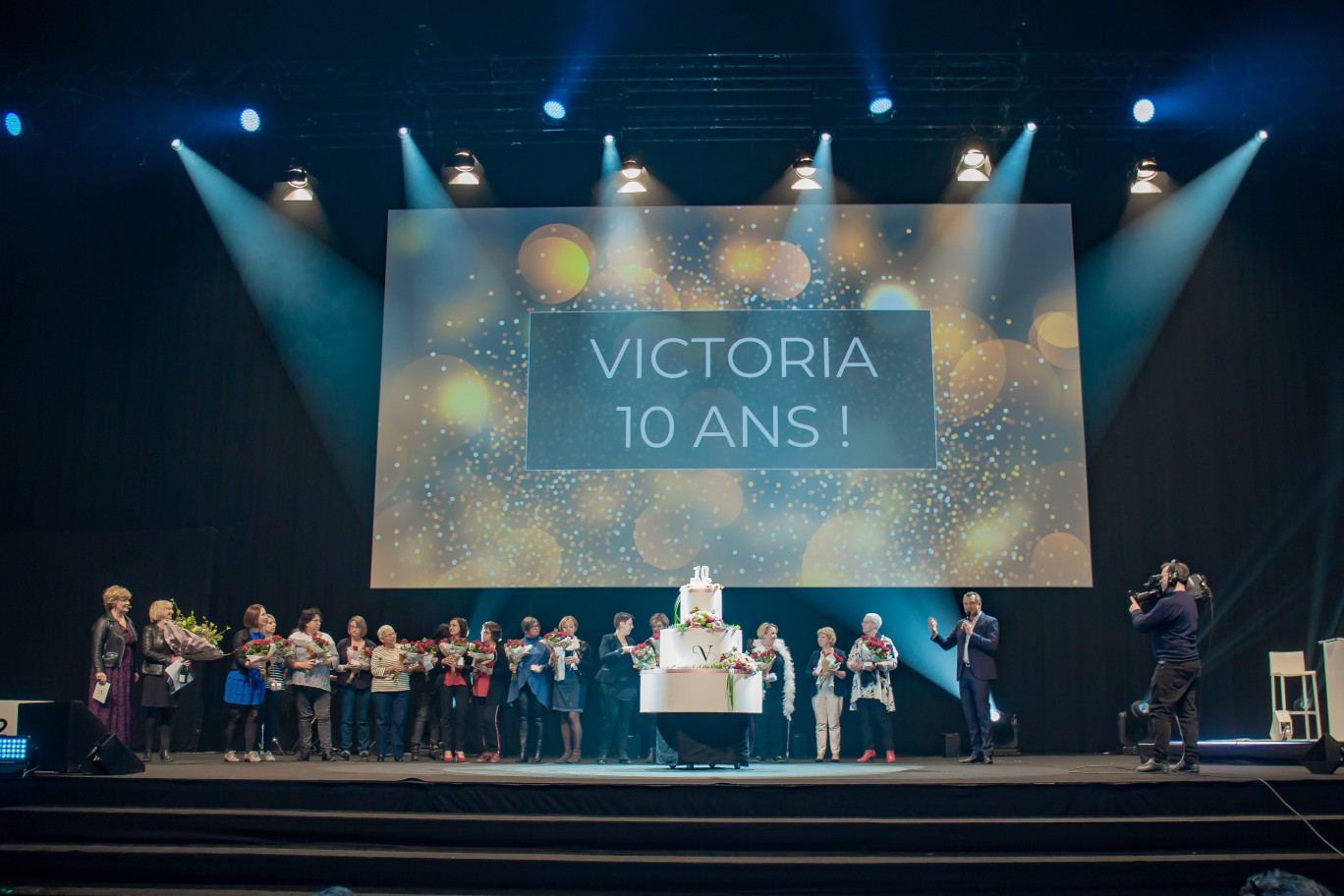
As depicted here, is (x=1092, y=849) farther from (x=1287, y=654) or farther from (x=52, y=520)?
(x=52, y=520)

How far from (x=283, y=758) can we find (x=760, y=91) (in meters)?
8.84

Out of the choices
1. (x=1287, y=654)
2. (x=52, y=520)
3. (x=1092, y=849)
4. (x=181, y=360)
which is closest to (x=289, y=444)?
(x=181, y=360)

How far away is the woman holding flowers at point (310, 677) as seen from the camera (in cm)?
1029

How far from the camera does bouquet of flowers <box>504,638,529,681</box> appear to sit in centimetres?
1061

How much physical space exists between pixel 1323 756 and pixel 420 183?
10.9 m

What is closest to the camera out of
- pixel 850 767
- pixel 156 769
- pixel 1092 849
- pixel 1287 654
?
pixel 1092 849

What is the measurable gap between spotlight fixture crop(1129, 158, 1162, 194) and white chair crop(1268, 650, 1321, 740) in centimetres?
531

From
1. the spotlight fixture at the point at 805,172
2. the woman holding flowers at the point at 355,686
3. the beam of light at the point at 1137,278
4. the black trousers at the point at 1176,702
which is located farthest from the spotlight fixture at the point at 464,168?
the black trousers at the point at 1176,702

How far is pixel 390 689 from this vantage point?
10.5 meters

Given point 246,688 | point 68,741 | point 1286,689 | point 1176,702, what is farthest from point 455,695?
point 1286,689

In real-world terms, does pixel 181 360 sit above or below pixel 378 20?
below

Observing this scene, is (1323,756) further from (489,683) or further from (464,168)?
(464,168)

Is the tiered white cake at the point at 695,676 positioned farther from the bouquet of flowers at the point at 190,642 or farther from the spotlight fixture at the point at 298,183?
the spotlight fixture at the point at 298,183

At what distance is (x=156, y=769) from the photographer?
28.2 ft
